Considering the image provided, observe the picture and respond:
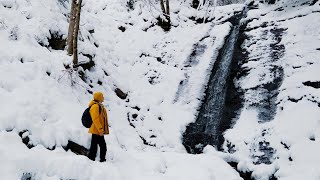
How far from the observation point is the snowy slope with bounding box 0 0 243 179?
713 centimetres

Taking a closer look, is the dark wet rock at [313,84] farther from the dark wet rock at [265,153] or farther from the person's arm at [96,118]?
the person's arm at [96,118]

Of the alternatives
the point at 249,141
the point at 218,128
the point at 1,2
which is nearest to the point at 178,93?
the point at 218,128

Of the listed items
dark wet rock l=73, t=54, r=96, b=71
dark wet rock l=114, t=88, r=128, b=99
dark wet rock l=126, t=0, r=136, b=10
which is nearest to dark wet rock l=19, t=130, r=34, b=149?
dark wet rock l=73, t=54, r=96, b=71

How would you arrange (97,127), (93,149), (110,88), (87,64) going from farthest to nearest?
(110,88) < (87,64) < (93,149) < (97,127)

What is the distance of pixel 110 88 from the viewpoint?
12023mm

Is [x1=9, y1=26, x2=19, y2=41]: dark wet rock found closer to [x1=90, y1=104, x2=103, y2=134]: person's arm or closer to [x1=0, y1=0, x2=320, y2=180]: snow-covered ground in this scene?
[x1=0, y1=0, x2=320, y2=180]: snow-covered ground

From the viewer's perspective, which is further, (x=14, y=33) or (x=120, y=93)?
(x=120, y=93)

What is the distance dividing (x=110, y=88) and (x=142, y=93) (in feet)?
4.22

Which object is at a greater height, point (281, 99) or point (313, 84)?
point (313, 84)

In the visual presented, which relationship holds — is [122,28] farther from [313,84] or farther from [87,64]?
[313,84]

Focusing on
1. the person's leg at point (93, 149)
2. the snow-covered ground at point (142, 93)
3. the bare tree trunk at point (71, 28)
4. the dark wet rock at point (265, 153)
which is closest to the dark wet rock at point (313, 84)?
the snow-covered ground at point (142, 93)

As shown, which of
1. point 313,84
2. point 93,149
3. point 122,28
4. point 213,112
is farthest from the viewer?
point 122,28

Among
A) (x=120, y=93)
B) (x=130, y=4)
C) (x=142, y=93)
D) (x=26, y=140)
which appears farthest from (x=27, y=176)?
(x=130, y=4)

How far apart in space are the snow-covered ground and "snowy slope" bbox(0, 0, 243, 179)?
3 centimetres
